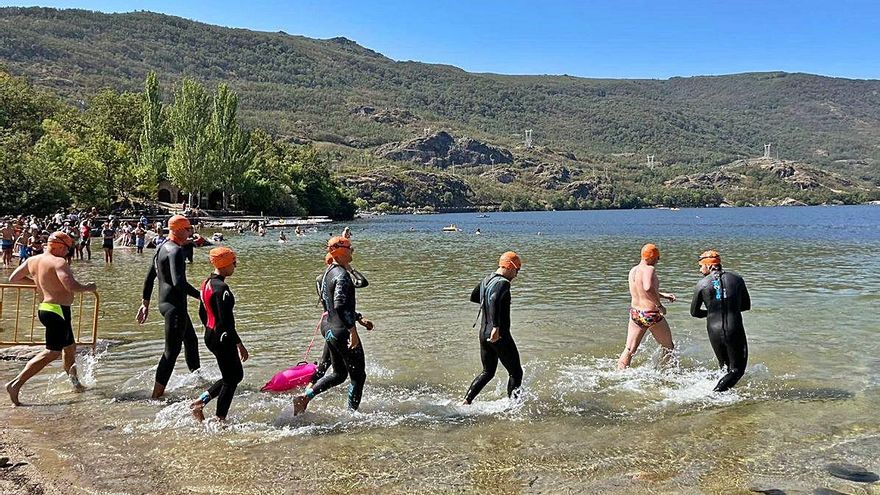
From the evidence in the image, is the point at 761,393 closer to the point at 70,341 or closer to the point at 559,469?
the point at 559,469

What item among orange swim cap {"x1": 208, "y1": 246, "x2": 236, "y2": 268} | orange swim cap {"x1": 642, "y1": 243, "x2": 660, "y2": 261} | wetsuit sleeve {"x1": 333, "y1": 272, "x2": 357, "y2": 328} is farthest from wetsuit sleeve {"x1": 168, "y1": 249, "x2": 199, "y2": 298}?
orange swim cap {"x1": 642, "y1": 243, "x2": 660, "y2": 261}

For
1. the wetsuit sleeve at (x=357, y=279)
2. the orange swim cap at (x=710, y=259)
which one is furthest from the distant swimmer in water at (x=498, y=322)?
the orange swim cap at (x=710, y=259)

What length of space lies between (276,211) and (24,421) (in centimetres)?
9131

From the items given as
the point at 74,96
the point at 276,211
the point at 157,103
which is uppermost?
the point at 74,96

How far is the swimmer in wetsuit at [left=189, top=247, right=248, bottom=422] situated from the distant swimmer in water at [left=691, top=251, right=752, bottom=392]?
575 cm

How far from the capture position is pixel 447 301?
59.7 feet

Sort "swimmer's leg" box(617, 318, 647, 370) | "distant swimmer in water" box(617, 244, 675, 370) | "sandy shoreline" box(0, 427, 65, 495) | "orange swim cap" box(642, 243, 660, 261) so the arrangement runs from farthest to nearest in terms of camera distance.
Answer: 1. "swimmer's leg" box(617, 318, 647, 370)
2. "distant swimmer in water" box(617, 244, 675, 370)
3. "orange swim cap" box(642, 243, 660, 261)
4. "sandy shoreline" box(0, 427, 65, 495)

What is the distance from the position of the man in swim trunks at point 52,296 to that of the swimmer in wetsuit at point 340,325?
314cm

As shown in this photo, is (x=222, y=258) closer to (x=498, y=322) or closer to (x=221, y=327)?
(x=221, y=327)

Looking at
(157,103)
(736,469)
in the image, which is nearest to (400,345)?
(736,469)

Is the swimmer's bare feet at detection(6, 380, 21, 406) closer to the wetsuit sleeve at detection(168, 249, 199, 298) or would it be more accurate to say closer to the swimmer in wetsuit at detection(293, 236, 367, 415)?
the wetsuit sleeve at detection(168, 249, 199, 298)

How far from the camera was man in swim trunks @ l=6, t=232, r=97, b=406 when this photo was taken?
785cm

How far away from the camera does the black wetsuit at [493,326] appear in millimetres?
7414

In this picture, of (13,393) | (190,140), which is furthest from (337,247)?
(190,140)
